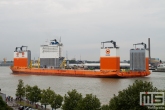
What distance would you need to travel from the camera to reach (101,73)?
25.6m

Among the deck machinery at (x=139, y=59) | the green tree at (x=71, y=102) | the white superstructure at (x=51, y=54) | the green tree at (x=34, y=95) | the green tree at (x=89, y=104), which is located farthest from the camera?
the white superstructure at (x=51, y=54)

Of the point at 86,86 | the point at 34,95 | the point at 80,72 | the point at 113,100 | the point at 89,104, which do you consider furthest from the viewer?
the point at 80,72

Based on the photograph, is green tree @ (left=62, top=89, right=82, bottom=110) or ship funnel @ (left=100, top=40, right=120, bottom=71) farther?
ship funnel @ (left=100, top=40, right=120, bottom=71)

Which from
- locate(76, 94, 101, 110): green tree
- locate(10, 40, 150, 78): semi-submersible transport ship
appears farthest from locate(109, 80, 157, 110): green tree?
locate(10, 40, 150, 78): semi-submersible transport ship

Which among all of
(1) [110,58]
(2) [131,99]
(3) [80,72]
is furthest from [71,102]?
(3) [80,72]

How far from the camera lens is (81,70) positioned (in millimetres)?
28500

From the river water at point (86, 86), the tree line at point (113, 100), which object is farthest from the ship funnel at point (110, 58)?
the tree line at point (113, 100)

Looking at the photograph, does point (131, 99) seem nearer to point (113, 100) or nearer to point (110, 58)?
point (113, 100)

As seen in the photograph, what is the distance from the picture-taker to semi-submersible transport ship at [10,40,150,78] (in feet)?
83.4

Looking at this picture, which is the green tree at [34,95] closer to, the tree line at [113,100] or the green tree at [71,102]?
the tree line at [113,100]

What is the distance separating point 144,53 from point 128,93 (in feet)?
71.6

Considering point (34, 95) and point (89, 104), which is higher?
point (89, 104)

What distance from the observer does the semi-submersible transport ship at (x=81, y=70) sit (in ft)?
83.4

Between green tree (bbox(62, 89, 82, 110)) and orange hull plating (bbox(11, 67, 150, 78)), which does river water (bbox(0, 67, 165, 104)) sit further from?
orange hull plating (bbox(11, 67, 150, 78))
